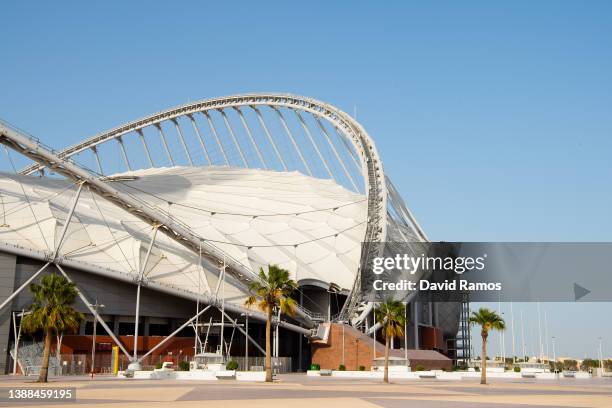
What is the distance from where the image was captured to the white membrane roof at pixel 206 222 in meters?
69.7

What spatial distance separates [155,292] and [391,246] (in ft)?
93.6

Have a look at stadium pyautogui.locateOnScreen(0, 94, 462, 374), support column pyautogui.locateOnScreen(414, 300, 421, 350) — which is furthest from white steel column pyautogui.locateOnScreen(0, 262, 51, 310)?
support column pyautogui.locateOnScreen(414, 300, 421, 350)

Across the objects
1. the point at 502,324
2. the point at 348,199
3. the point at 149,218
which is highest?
the point at 348,199

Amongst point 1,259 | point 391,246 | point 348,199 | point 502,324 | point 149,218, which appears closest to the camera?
point 502,324

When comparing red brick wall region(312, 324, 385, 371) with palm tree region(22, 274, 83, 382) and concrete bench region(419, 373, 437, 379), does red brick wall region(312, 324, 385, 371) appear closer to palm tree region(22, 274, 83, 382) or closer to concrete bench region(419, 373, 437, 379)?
concrete bench region(419, 373, 437, 379)

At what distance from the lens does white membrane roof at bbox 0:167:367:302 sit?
69688 millimetres

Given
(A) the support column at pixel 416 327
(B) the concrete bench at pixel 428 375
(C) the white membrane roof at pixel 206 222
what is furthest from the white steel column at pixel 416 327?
(B) the concrete bench at pixel 428 375

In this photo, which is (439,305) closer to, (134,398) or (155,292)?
(155,292)

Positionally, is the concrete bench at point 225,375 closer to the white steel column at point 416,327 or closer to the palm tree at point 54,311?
the palm tree at point 54,311

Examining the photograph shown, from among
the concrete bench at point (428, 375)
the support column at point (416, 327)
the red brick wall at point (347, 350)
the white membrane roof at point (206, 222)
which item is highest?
the white membrane roof at point (206, 222)

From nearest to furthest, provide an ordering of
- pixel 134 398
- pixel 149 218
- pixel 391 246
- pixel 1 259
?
pixel 134 398 < pixel 1 259 < pixel 149 218 < pixel 391 246

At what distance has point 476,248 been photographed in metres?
90.5

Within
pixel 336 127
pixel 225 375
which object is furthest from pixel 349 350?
pixel 336 127

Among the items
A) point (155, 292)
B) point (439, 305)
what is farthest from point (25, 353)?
point (439, 305)
